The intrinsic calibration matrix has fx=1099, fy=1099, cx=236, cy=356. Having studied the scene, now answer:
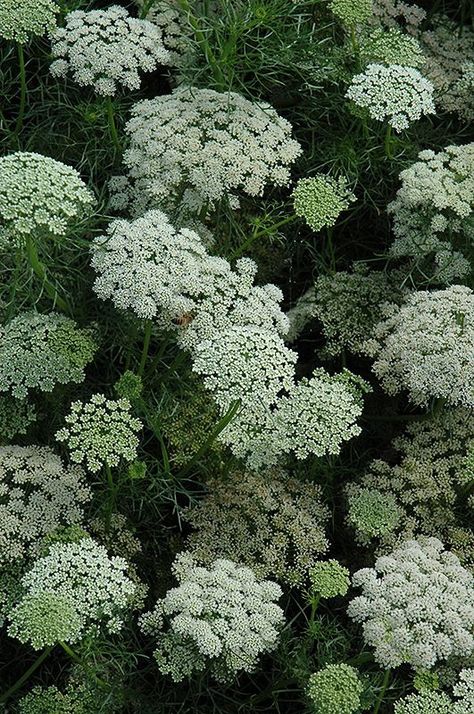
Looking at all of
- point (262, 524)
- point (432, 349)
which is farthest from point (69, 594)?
point (432, 349)

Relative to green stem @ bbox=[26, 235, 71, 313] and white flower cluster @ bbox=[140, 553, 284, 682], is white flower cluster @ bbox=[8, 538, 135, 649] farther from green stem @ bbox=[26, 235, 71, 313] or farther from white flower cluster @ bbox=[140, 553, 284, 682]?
green stem @ bbox=[26, 235, 71, 313]

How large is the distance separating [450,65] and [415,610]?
11.3 ft

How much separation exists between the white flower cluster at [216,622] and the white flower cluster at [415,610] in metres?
0.39

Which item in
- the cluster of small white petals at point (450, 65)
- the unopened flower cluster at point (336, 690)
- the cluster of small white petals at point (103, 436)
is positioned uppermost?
the cluster of small white petals at point (450, 65)

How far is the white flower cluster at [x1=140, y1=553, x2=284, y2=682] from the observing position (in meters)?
4.30

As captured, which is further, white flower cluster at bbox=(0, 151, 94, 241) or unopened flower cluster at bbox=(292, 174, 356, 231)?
unopened flower cluster at bbox=(292, 174, 356, 231)

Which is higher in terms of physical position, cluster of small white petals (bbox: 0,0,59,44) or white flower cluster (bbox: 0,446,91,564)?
cluster of small white petals (bbox: 0,0,59,44)

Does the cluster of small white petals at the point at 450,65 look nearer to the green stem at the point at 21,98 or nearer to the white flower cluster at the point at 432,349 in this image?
the white flower cluster at the point at 432,349

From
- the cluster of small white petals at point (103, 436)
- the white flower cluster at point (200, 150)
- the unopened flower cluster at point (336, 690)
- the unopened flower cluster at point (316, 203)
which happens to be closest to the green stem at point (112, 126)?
the white flower cluster at point (200, 150)

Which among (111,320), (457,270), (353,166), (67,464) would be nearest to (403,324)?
(457,270)

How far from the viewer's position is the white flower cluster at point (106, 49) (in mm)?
5344

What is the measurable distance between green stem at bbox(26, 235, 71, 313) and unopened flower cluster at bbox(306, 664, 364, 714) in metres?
2.04

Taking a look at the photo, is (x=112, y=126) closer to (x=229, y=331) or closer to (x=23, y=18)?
(x=23, y=18)

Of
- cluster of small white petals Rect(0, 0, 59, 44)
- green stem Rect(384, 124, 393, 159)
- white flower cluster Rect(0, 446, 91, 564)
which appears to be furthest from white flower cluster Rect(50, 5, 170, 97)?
white flower cluster Rect(0, 446, 91, 564)
